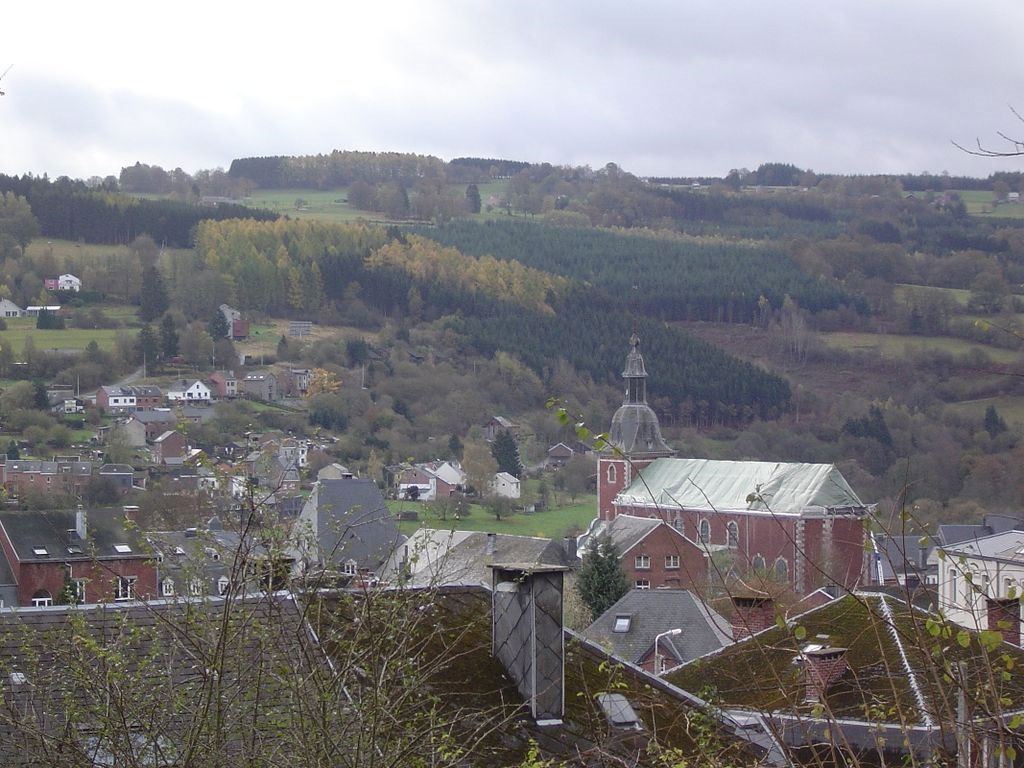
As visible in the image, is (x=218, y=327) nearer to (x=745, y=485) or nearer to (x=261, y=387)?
(x=261, y=387)

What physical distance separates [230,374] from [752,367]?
39.1m

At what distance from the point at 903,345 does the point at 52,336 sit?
66.0 meters

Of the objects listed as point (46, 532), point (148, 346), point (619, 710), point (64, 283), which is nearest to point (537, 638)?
point (619, 710)

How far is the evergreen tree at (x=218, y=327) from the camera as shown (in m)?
130

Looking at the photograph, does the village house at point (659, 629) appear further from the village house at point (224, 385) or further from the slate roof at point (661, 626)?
the village house at point (224, 385)

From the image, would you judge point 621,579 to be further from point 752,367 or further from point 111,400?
point 752,367

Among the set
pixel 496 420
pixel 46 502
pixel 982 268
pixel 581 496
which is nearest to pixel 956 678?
pixel 46 502

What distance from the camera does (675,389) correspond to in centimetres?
12538

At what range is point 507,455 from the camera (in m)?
97.9

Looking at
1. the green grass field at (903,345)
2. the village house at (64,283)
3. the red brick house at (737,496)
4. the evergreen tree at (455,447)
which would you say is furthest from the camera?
the village house at (64,283)

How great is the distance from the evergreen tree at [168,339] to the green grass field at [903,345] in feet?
183

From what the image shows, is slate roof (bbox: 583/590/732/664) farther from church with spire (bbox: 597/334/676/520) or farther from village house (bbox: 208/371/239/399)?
village house (bbox: 208/371/239/399)

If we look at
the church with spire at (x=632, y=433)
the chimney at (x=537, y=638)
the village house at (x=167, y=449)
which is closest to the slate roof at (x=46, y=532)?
the chimney at (x=537, y=638)

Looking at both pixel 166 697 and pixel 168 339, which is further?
pixel 168 339
